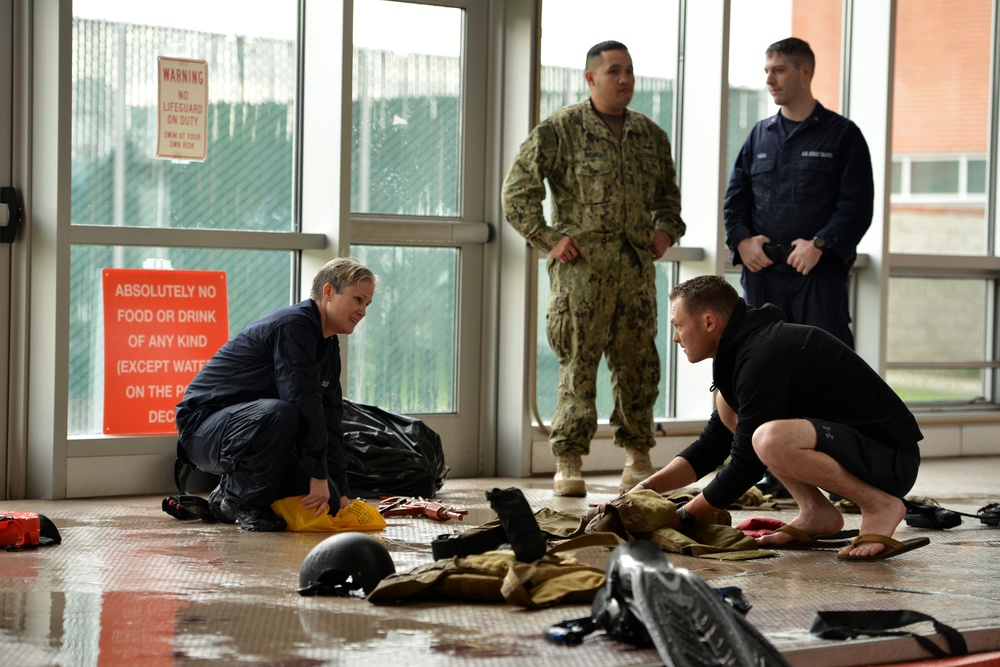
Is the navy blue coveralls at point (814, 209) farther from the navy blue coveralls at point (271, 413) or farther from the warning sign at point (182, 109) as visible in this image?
A: the warning sign at point (182, 109)

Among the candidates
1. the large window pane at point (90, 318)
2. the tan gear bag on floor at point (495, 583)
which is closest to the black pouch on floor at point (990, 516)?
the tan gear bag on floor at point (495, 583)

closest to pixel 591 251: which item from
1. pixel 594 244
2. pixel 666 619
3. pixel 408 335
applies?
pixel 594 244

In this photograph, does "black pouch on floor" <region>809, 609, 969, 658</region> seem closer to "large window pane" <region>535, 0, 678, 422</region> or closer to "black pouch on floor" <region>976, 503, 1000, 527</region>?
"black pouch on floor" <region>976, 503, 1000, 527</region>

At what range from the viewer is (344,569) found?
3471 mm

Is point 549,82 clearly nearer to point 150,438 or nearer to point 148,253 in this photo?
point 148,253

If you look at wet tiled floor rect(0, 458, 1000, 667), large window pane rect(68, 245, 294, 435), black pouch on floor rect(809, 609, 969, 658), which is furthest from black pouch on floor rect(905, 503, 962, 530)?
large window pane rect(68, 245, 294, 435)

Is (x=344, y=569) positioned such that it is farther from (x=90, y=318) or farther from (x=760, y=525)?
(x=90, y=318)

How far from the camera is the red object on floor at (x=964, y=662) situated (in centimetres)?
303

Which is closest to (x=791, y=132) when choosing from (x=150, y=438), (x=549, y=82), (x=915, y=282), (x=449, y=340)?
(x=549, y=82)

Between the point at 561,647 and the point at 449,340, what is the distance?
146 inches

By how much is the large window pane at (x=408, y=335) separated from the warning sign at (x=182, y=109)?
0.93 meters

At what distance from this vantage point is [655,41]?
23.2ft

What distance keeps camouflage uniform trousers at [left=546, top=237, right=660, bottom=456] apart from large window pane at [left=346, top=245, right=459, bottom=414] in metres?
0.79

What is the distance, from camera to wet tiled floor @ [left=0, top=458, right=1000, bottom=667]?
286cm
